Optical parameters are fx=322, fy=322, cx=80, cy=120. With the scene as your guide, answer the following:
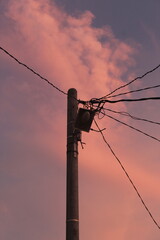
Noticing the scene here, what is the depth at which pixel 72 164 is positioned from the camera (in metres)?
6.12

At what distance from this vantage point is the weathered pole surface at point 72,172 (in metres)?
5.55

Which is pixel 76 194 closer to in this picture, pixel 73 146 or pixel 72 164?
pixel 72 164

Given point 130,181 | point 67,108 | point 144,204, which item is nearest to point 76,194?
point 67,108

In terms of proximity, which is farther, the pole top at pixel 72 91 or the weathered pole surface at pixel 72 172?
the pole top at pixel 72 91

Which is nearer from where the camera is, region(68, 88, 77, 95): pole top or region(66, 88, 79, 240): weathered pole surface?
region(66, 88, 79, 240): weathered pole surface

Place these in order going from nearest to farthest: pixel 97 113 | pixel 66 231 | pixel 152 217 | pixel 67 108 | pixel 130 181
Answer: pixel 66 231 < pixel 67 108 < pixel 97 113 < pixel 130 181 < pixel 152 217

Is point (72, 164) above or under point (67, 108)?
under

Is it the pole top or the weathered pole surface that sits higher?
the pole top

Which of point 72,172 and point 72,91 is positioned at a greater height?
point 72,91

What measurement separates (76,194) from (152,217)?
3.78 m

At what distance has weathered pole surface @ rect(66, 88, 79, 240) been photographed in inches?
218

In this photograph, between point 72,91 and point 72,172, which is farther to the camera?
point 72,91

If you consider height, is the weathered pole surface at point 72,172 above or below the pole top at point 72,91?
below

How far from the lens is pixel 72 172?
6016mm
